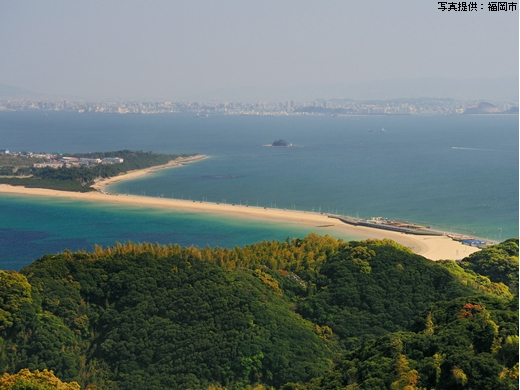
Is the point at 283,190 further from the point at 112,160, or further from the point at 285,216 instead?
the point at 112,160

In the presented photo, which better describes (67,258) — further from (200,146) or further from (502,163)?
(200,146)

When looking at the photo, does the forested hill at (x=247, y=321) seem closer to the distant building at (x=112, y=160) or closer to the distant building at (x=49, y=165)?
the distant building at (x=49, y=165)

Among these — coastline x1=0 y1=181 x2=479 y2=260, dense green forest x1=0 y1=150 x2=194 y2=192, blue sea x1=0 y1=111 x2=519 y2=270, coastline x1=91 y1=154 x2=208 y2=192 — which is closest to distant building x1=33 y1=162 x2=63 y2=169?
dense green forest x1=0 y1=150 x2=194 y2=192

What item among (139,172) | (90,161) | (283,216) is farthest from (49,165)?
(283,216)

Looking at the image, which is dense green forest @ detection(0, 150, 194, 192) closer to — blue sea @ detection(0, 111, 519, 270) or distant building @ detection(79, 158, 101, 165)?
distant building @ detection(79, 158, 101, 165)

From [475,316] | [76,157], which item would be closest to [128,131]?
[76,157]
